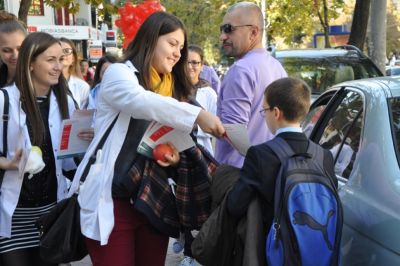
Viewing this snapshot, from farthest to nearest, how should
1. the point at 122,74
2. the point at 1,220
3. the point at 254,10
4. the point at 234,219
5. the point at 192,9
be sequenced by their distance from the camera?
the point at 192,9
the point at 254,10
the point at 1,220
the point at 122,74
the point at 234,219

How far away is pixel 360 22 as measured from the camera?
1059 centimetres

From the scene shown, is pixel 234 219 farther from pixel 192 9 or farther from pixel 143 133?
pixel 192 9

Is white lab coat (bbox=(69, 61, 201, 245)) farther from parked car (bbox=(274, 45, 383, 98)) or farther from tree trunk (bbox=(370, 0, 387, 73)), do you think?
tree trunk (bbox=(370, 0, 387, 73))

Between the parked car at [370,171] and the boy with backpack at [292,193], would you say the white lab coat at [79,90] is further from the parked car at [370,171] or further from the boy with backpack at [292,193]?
the boy with backpack at [292,193]

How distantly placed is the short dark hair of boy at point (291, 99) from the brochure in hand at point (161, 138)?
45 cm

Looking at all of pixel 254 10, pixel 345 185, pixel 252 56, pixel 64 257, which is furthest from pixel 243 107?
pixel 64 257

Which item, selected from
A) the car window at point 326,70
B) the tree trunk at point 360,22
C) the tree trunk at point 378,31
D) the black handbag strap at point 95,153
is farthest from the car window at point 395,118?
the tree trunk at point 360,22

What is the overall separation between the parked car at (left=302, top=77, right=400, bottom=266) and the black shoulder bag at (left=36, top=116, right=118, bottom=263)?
114cm

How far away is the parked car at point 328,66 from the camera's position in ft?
27.2

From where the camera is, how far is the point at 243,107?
3.27m

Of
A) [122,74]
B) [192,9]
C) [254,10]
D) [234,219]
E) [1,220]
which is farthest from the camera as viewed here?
[192,9]

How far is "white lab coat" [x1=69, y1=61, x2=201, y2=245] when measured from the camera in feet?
7.96

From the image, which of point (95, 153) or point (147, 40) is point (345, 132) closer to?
point (147, 40)

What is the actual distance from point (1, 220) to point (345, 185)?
1.81m
